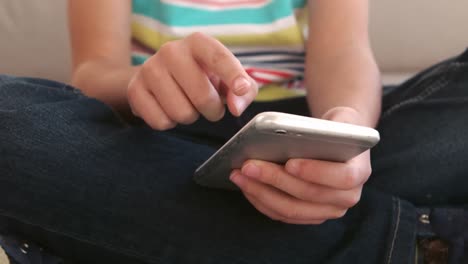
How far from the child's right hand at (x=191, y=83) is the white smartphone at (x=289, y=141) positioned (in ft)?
0.11

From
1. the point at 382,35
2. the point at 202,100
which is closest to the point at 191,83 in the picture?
the point at 202,100

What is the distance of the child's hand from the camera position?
37 cm

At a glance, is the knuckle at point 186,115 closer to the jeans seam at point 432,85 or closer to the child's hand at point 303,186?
the child's hand at point 303,186

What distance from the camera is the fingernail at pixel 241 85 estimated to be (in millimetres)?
353

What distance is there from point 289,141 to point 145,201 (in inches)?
6.4

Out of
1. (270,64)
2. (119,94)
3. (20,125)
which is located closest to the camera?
(20,125)

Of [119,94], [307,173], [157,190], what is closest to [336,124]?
[307,173]

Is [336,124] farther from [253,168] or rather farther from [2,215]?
[2,215]

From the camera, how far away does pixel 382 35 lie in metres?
0.90

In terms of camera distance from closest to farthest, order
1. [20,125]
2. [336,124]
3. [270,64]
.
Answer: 1. [336,124]
2. [20,125]
3. [270,64]

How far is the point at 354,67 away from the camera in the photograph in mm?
571

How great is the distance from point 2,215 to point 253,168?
24cm

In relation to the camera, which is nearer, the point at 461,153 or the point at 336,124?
the point at 336,124

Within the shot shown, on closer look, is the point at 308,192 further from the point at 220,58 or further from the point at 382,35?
the point at 382,35
